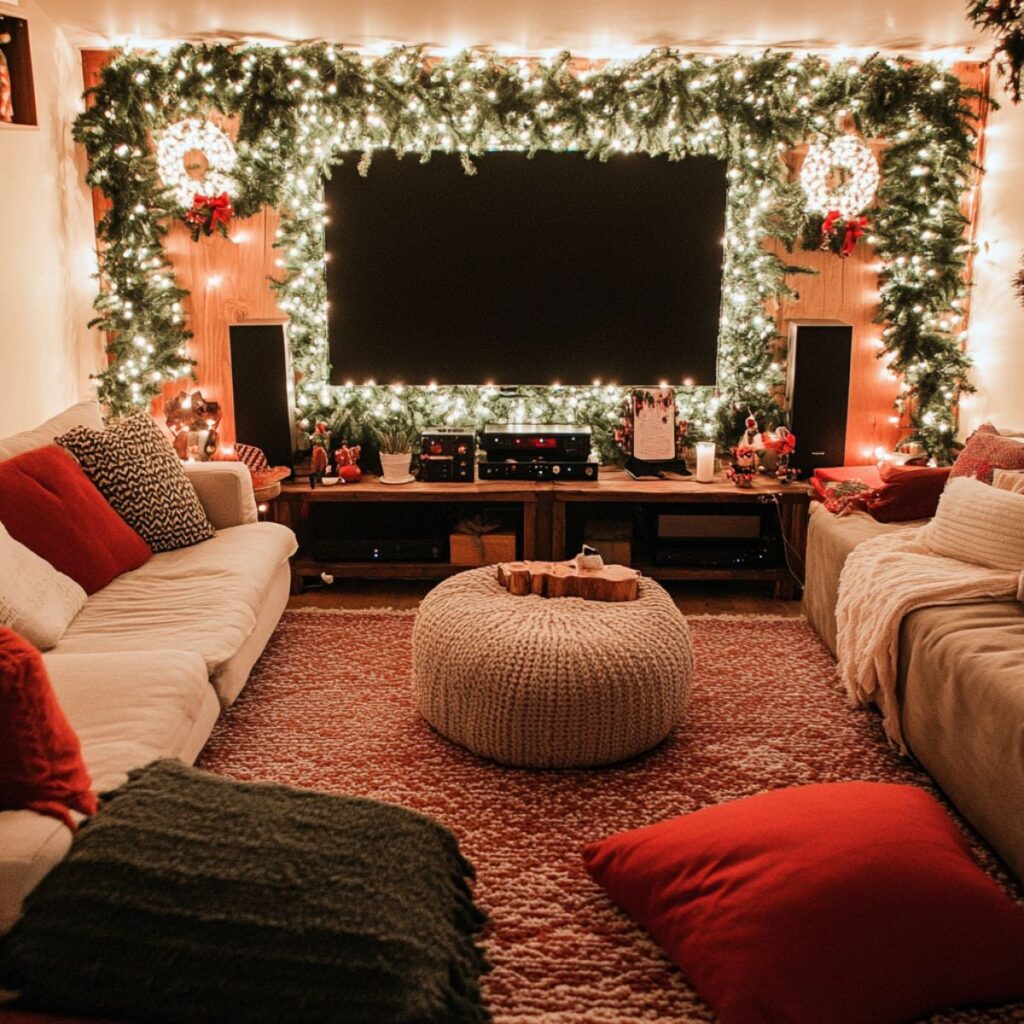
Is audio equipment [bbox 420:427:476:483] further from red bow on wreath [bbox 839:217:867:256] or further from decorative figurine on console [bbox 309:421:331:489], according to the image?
red bow on wreath [bbox 839:217:867:256]

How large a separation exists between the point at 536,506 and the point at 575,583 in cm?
116

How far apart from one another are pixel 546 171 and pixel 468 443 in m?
1.23

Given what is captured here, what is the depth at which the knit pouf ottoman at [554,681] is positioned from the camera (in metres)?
2.50

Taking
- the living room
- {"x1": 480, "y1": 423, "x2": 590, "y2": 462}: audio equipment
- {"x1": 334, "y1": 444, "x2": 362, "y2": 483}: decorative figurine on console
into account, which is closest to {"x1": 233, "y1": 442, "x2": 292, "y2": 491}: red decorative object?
the living room

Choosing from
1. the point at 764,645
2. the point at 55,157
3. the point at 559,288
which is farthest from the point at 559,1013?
the point at 55,157

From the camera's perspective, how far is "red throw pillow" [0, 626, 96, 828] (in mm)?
1556

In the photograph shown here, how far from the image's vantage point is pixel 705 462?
412 centimetres

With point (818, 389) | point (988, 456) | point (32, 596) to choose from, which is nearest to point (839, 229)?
point (818, 389)

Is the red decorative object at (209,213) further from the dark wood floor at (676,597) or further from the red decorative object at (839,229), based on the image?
the red decorative object at (839,229)

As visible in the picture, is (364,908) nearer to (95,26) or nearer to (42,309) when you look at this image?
(42,309)

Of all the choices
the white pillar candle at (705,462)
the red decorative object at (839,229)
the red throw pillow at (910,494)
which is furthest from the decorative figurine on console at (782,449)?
the red decorative object at (839,229)

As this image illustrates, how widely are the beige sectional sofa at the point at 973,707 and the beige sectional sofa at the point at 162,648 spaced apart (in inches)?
70.1

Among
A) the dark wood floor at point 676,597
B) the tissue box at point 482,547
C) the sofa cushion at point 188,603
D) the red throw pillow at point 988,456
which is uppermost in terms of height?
the red throw pillow at point 988,456

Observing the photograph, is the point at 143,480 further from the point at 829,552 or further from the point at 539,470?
the point at 829,552
